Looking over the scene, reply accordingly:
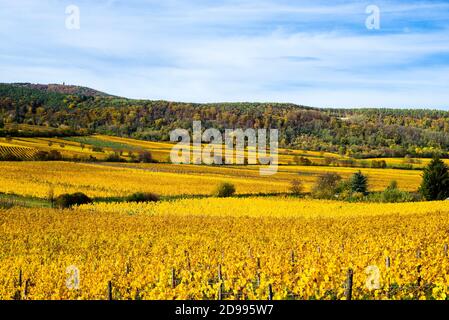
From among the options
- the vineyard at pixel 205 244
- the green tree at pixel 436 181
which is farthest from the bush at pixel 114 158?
the green tree at pixel 436 181

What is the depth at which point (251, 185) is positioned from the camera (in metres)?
60.9

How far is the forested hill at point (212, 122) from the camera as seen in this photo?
401 feet

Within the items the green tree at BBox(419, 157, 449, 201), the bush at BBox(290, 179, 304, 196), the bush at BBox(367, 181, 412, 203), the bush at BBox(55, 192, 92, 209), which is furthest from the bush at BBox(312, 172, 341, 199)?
the bush at BBox(55, 192, 92, 209)

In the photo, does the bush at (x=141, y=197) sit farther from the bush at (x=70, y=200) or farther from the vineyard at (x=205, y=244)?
the bush at (x=70, y=200)

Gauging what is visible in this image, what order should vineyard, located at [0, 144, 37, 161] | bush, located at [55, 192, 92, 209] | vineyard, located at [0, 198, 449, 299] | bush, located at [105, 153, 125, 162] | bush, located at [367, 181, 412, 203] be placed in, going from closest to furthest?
vineyard, located at [0, 198, 449, 299] → bush, located at [55, 192, 92, 209] → bush, located at [367, 181, 412, 203] → vineyard, located at [0, 144, 37, 161] → bush, located at [105, 153, 125, 162]

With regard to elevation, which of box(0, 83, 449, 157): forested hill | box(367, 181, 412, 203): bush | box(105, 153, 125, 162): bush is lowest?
box(367, 181, 412, 203): bush

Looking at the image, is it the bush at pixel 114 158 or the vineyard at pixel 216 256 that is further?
the bush at pixel 114 158

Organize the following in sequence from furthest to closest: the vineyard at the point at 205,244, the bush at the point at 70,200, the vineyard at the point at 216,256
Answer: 1. the bush at the point at 70,200
2. the vineyard at the point at 205,244
3. the vineyard at the point at 216,256

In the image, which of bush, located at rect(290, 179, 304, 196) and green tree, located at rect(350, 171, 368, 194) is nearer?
green tree, located at rect(350, 171, 368, 194)

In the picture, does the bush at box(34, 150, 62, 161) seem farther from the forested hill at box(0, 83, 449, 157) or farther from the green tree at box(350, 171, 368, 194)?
the green tree at box(350, 171, 368, 194)

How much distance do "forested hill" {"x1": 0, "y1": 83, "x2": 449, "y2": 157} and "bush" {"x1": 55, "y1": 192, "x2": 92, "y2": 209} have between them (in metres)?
69.0

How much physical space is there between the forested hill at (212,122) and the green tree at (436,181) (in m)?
53.5

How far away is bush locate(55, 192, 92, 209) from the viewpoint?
41.1 meters

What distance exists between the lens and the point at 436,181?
51.4 meters
